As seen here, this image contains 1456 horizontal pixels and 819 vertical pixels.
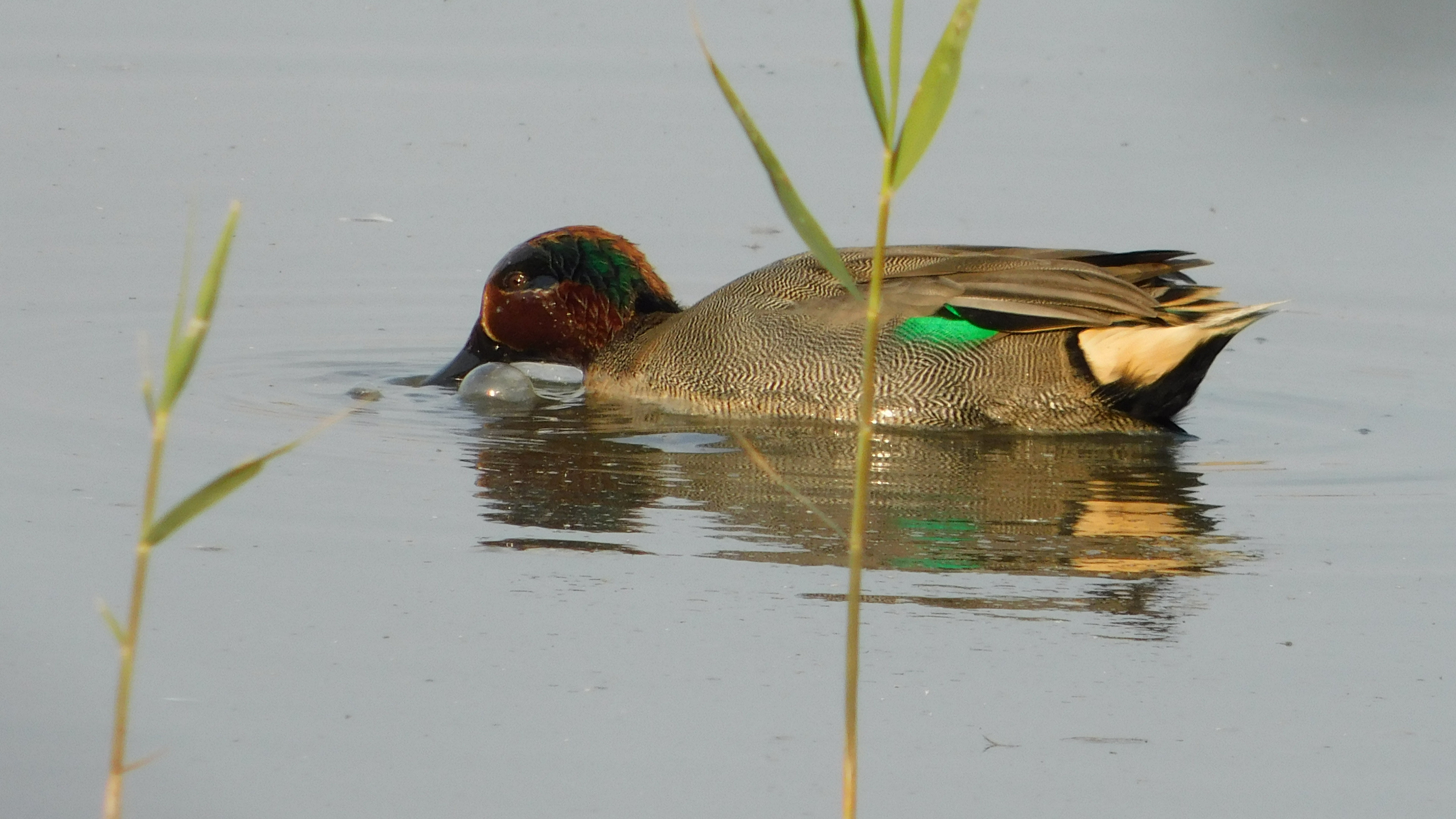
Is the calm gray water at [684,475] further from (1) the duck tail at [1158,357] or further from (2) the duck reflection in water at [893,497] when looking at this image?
(1) the duck tail at [1158,357]

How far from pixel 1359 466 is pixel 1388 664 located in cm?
209

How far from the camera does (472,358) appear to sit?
703cm

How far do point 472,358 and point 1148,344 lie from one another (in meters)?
2.61

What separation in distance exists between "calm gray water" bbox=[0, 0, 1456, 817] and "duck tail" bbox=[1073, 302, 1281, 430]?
16 cm

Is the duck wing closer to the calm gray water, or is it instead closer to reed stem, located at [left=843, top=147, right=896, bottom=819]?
the calm gray water

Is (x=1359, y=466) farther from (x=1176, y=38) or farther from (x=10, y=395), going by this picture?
(x=10, y=395)

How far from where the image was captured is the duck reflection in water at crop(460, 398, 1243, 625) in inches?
179

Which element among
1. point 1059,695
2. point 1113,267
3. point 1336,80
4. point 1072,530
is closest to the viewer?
point 1336,80

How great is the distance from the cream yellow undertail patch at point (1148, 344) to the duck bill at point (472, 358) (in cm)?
232

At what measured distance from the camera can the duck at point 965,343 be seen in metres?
6.05

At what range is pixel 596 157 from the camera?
938 cm

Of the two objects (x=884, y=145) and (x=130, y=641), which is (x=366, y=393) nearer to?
(x=130, y=641)

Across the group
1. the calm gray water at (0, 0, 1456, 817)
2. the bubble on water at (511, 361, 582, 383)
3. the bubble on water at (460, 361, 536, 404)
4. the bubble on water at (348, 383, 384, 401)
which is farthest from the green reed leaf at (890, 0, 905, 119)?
the bubble on water at (511, 361, 582, 383)

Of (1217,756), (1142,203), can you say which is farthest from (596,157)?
(1217,756)
